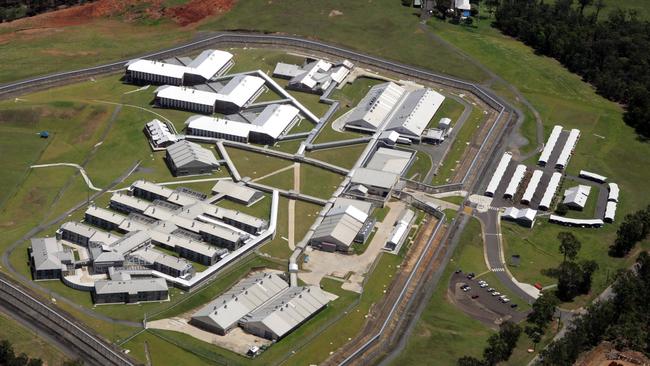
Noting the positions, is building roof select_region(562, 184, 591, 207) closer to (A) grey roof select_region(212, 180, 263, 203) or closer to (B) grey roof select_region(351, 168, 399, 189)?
(B) grey roof select_region(351, 168, 399, 189)

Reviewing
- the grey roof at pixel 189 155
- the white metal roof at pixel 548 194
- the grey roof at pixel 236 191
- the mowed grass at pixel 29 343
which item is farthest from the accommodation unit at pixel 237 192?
the white metal roof at pixel 548 194

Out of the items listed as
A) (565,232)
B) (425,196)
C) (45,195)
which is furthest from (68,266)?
(565,232)

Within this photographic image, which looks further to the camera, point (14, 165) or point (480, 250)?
point (14, 165)

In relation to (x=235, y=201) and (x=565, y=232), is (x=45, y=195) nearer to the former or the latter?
(x=235, y=201)

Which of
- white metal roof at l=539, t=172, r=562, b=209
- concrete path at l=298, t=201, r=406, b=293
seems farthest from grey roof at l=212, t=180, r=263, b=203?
white metal roof at l=539, t=172, r=562, b=209

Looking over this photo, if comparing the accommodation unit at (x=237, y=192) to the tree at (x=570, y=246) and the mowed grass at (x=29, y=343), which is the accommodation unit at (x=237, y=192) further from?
the tree at (x=570, y=246)

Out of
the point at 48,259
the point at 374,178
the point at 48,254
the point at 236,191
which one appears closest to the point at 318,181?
the point at 374,178
